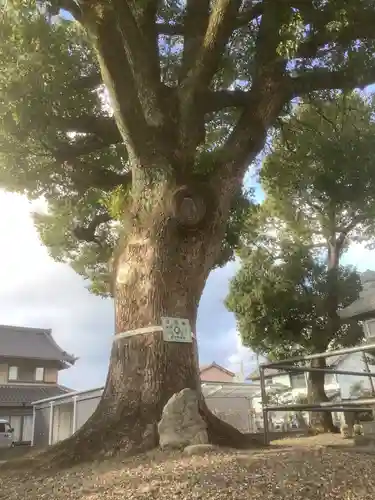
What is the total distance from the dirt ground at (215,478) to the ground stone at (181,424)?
0.60 feet

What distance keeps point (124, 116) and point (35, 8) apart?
2.04m

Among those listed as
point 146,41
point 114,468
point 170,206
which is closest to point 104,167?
point 146,41

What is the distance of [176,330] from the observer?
177 inches

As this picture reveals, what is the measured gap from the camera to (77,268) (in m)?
10.8

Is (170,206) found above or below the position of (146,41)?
below

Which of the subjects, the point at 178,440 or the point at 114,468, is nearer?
Result: the point at 114,468

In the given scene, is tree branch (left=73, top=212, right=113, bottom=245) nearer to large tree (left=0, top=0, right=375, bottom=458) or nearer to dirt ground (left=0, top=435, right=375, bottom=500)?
large tree (left=0, top=0, right=375, bottom=458)

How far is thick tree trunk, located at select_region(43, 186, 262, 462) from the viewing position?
4004 mm

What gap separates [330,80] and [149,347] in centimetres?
405

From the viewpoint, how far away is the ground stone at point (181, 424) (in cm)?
380

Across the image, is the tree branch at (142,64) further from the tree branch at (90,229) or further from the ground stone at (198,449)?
the ground stone at (198,449)

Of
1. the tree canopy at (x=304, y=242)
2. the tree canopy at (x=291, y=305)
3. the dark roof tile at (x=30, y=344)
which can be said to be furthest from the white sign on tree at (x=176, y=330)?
the dark roof tile at (x=30, y=344)

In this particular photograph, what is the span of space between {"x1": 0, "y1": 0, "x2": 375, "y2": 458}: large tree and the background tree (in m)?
5.45

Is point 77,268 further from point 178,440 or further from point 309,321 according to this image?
point 178,440
